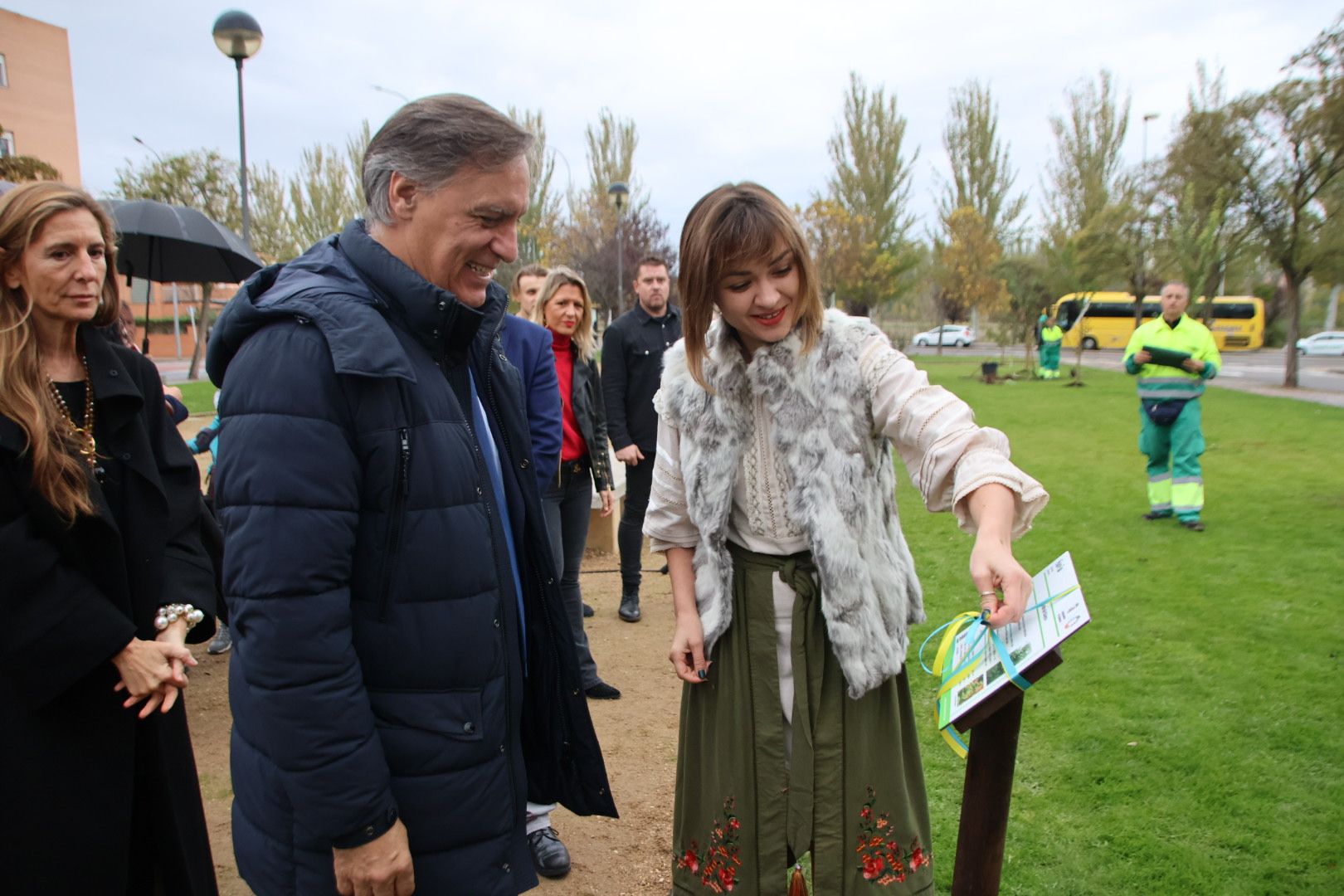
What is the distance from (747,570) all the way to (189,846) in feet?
5.12

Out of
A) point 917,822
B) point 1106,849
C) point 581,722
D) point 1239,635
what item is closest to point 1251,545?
point 1239,635

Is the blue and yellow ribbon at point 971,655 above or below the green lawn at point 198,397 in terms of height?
above

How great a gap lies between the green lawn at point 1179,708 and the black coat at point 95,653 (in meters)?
2.48

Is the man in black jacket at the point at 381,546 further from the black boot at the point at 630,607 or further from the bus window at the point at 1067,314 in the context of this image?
the bus window at the point at 1067,314

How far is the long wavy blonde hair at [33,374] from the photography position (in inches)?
81.0

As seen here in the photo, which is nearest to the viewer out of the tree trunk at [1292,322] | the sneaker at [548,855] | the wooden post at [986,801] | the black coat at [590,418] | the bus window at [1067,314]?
the wooden post at [986,801]

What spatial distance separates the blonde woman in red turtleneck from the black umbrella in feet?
8.23

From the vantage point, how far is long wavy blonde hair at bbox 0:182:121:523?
6.75ft

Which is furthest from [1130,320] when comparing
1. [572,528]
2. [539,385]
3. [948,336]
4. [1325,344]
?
[539,385]

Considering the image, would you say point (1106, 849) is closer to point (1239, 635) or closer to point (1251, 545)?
point (1239, 635)

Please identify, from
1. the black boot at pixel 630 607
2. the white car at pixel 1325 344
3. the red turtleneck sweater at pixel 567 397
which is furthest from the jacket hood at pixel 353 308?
the white car at pixel 1325 344

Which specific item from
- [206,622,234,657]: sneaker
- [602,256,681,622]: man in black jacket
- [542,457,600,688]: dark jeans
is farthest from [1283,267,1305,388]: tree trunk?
[206,622,234,657]: sneaker

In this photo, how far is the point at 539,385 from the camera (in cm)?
387

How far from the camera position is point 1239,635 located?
5246 millimetres
